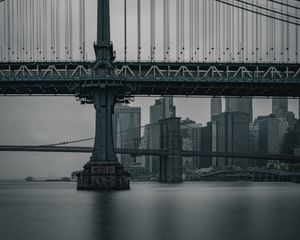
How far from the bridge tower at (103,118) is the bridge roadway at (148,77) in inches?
33.2

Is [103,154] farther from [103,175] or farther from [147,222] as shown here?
[147,222]

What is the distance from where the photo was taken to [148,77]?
95438 millimetres

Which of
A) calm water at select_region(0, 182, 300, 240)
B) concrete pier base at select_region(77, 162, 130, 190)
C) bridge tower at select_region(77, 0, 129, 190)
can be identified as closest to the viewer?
calm water at select_region(0, 182, 300, 240)

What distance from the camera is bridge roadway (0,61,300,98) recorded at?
94938 mm

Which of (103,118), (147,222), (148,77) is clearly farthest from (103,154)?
(147,222)

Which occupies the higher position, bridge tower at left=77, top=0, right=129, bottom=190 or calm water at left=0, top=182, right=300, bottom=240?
bridge tower at left=77, top=0, right=129, bottom=190

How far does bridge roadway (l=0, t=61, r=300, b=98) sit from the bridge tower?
0.84m

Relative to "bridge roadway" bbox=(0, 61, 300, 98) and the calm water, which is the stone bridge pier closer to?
"bridge roadway" bbox=(0, 61, 300, 98)

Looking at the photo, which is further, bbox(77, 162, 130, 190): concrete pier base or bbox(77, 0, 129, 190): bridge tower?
bbox(77, 162, 130, 190): concrete pier base

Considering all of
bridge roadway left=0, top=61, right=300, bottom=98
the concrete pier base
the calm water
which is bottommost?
the calm water

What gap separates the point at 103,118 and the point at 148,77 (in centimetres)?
807

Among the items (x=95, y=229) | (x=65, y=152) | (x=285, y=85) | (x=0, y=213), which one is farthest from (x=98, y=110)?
(x=65, y=152)

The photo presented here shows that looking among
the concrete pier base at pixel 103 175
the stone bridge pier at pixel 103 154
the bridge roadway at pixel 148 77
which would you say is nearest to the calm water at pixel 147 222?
the concrete pier base at pixel 103 175

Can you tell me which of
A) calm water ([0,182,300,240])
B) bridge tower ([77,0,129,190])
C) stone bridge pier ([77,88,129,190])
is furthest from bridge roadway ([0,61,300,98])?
calm water ([0,182,300,240])
